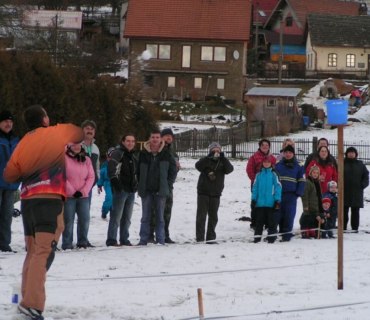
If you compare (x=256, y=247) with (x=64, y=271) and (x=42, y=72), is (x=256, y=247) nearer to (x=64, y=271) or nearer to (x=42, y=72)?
(x=64, y=271)

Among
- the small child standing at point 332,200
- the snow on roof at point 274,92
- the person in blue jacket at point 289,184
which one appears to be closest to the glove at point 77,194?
the person in blue jacket at point 289,184

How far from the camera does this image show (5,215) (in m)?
12.4

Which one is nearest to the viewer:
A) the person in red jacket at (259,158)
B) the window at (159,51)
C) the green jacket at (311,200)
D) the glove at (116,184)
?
the glove at (116,184)

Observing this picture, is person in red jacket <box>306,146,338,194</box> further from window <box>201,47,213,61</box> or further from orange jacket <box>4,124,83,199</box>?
window <box>201,47,213,61</box>

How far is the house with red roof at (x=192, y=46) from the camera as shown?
67.8 m

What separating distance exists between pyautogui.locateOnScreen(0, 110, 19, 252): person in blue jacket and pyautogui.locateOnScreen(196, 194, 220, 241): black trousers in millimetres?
3603

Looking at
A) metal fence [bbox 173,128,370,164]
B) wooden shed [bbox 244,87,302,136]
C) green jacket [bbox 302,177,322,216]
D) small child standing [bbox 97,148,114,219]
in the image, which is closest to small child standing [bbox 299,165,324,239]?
green jacket [bbox 302,177,322,216]

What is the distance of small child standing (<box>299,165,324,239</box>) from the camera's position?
1602cm

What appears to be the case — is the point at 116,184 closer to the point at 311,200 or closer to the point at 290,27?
the point at 311,200

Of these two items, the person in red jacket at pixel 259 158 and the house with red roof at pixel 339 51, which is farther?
the house with red roof at pixel 339 51

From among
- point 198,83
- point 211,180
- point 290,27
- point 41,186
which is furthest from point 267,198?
point 290,27

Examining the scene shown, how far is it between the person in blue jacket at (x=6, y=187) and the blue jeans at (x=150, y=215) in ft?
7.78

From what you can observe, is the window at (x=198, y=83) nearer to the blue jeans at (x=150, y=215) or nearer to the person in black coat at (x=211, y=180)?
the person in black coat at (x=211, y=180)

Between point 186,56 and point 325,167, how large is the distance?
5305cm
